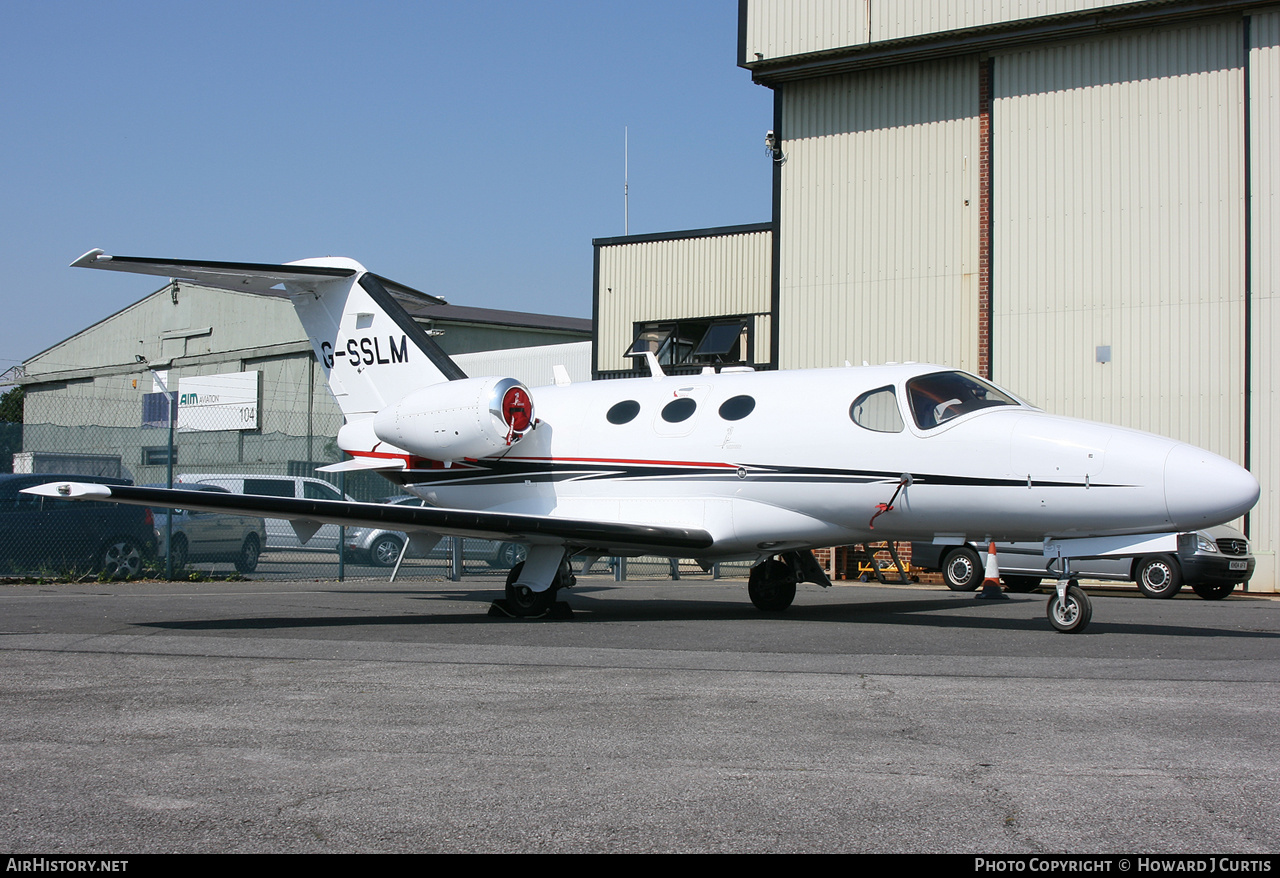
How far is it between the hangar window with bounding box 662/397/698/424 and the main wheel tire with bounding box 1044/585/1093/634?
421cm

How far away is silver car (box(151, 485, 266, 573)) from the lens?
1733cm

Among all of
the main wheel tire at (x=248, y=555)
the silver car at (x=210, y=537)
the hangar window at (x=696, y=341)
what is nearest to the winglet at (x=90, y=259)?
the silver car at (x=210, y=537)

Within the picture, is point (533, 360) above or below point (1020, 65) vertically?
below

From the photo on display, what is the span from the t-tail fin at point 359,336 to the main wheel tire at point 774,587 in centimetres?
495

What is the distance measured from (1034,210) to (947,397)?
1219 cm

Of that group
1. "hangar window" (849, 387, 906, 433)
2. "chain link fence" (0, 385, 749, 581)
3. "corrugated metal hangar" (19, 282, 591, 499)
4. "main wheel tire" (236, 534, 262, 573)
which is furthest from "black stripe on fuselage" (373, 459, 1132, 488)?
"corrugated metal hangar" (19, 282, 591, 499)

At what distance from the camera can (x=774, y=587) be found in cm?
1260

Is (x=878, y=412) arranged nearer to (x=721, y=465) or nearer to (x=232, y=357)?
(x=721, y=465)

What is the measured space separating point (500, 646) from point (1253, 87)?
17566 millimetres

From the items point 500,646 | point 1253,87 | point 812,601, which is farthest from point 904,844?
point 1253,87

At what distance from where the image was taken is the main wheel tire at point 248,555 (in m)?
18.4

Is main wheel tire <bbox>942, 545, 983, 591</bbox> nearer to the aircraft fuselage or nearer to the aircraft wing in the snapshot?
the aircraft fuselage

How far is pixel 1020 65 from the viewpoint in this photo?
21.4m

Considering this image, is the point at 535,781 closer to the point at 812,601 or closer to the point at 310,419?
the point at 812,601
